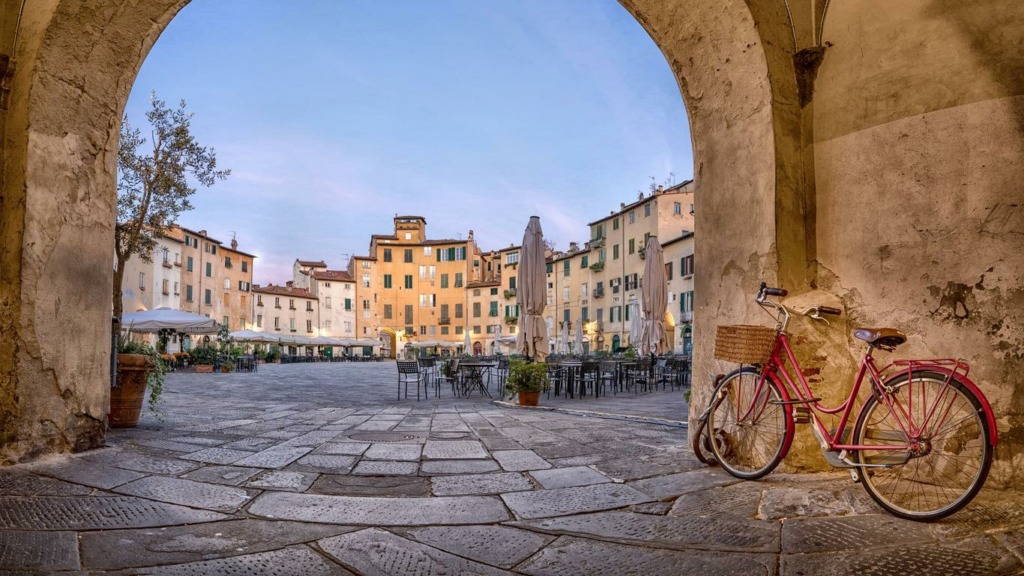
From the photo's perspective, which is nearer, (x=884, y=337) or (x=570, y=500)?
(x=884, y=337)

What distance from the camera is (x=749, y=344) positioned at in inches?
120

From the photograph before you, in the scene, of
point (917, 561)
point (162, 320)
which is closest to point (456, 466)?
point (917, 561)

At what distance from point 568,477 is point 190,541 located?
1.91 meters

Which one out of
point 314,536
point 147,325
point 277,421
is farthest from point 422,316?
point 314,536

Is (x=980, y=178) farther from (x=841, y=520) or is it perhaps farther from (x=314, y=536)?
(x=314, y=536)

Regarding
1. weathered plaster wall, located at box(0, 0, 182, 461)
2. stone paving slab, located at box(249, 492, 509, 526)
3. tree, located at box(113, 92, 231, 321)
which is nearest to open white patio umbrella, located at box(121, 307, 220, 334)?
tree, located at box(113, 92, 231, 321)

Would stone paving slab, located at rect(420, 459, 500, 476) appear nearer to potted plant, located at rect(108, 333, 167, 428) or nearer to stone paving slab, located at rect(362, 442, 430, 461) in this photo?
stone paving slab, located at rect(362, 442, 430, 461)

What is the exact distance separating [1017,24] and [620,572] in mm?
3339

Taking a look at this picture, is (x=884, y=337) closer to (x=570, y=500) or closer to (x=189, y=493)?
(x=570, y=500)

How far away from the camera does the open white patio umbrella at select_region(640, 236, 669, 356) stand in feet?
43.2

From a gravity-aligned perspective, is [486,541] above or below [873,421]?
below

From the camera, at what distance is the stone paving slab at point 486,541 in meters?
2.07

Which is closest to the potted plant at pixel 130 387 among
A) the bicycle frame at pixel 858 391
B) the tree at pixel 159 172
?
the bicycle frame at pixel 858 391

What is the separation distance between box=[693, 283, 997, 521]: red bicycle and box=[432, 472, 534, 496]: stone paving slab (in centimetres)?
114
